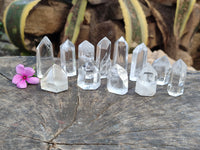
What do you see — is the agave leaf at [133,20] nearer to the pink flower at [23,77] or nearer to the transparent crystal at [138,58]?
the transparent crystal at [138,58]

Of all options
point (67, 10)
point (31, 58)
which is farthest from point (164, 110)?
point (67, 10)

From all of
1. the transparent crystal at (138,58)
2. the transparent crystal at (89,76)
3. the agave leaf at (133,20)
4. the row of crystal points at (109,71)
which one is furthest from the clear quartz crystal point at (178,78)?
the agave leaf at (133,20)

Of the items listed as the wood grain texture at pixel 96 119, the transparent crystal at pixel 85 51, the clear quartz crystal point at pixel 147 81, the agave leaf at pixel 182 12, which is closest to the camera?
the wood grain texture at pixel 96 119

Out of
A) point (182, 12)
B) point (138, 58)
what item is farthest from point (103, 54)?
point (182, 12)

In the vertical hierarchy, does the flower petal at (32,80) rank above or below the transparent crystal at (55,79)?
below

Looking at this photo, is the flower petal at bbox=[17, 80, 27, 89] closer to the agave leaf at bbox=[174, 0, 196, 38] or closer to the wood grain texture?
the wood grain texture

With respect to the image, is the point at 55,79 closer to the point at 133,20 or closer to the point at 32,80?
the point at 32,80

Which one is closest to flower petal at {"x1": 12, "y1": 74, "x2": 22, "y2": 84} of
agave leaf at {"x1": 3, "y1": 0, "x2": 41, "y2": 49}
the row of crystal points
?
the row of crystal points

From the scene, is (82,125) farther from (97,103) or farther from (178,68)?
(178,68)
